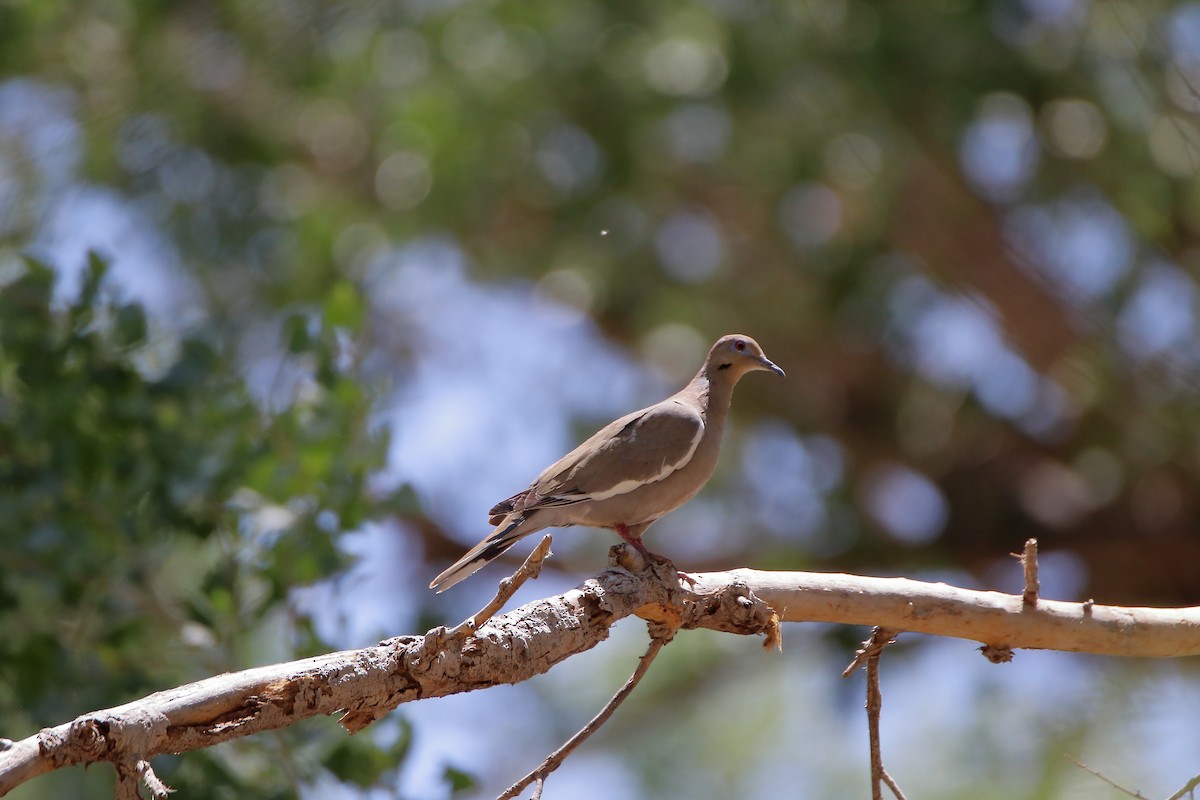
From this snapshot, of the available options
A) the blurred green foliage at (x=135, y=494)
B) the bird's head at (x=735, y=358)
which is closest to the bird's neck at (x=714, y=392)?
the bird's head at (x=735, y=358)

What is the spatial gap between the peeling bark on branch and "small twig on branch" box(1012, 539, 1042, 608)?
3cm

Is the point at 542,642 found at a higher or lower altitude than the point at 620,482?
higher

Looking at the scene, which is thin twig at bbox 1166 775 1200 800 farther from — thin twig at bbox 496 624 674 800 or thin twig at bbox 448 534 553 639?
thin twig at bbox 448 534 553 639

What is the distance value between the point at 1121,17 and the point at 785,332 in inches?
91.8

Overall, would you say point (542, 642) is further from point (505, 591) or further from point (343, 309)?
point (343, 309)

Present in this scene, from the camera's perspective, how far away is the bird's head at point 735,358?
4.10 meters

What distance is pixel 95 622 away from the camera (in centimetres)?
426

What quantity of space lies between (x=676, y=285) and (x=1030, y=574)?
4.53 metres

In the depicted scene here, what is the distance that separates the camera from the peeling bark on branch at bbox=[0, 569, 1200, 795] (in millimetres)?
1934

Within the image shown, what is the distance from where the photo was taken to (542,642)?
239cm

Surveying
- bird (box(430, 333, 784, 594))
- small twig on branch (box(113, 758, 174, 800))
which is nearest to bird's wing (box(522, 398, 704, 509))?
bird (box(430, 333, 784, 594))

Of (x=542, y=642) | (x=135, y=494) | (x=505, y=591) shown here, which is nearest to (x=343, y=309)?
(x=135, y=494)

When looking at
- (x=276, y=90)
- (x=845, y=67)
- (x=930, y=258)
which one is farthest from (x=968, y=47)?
(x=276, y=90)

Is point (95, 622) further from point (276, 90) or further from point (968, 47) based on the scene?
point (968, 47)
